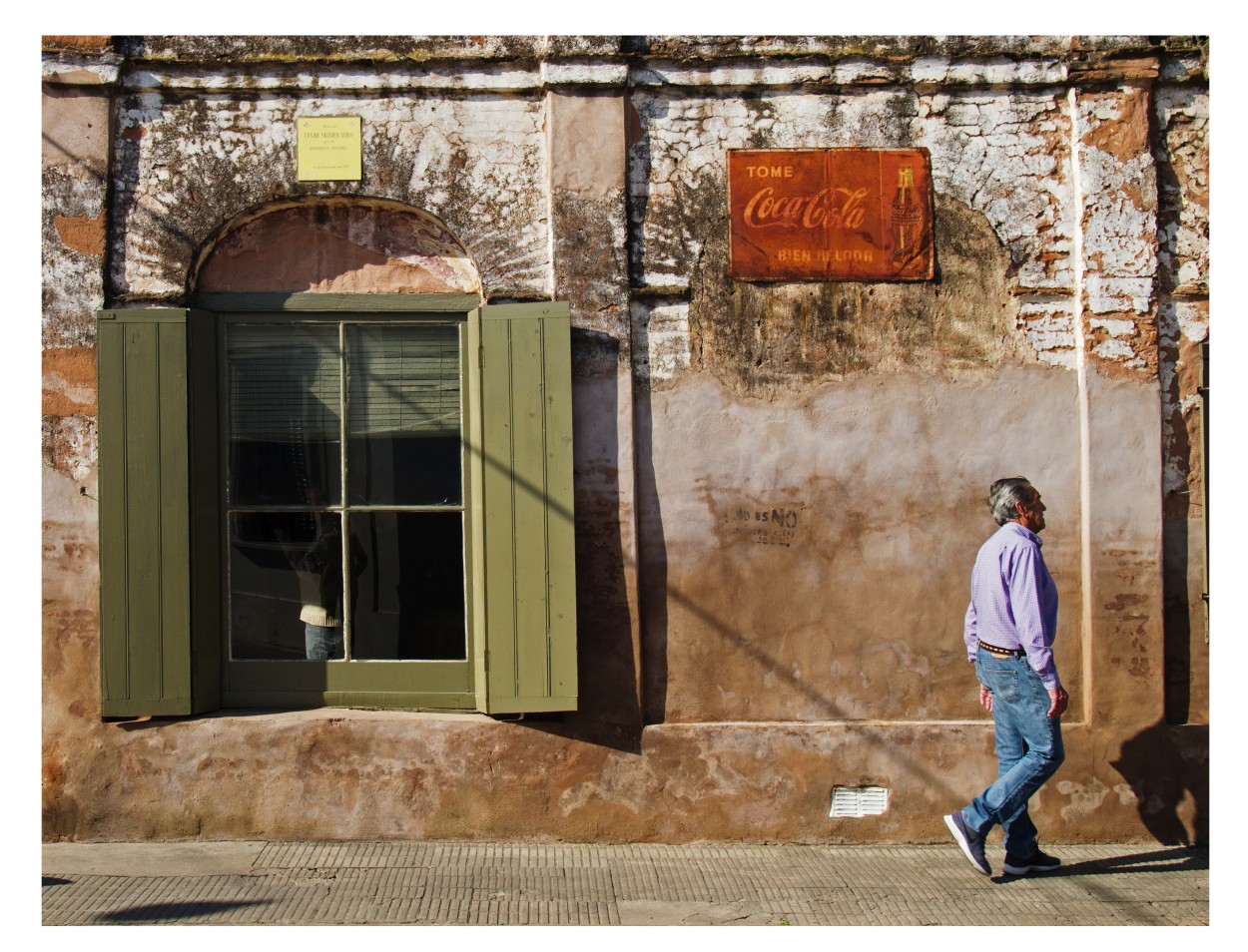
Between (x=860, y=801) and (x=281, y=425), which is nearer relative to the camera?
(x=860, y=801)

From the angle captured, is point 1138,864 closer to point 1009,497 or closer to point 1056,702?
point 1056,702

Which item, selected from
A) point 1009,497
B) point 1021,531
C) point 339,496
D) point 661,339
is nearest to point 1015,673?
point 1021,531

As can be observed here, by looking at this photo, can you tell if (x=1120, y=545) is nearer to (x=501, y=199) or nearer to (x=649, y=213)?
(x=649, y=213)

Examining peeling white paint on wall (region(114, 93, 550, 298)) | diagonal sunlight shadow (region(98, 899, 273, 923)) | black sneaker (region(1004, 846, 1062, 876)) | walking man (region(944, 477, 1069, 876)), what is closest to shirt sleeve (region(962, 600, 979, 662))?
walking man (region(944, 477, 1069, 876))

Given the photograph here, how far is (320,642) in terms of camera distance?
17.8 feet

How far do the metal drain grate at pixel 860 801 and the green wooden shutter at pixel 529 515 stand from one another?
4.42 feet

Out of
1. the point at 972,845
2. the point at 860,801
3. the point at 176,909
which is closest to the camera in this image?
the point at 176,909

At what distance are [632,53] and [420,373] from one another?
1.79 meters

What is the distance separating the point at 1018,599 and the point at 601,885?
6.91ft

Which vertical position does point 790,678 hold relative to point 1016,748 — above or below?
above

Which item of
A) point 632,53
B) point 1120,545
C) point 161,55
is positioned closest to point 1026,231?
point 1120,545

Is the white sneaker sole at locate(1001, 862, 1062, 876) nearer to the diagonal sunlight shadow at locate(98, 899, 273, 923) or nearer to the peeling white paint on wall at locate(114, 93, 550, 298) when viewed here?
the diagonal sunlight shadow at locate(98, 899, 273, 923)

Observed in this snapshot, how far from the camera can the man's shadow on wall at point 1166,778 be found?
5.33 m

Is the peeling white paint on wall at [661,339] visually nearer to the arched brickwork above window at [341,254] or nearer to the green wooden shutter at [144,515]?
the arched brickwork above window at [341,254]
